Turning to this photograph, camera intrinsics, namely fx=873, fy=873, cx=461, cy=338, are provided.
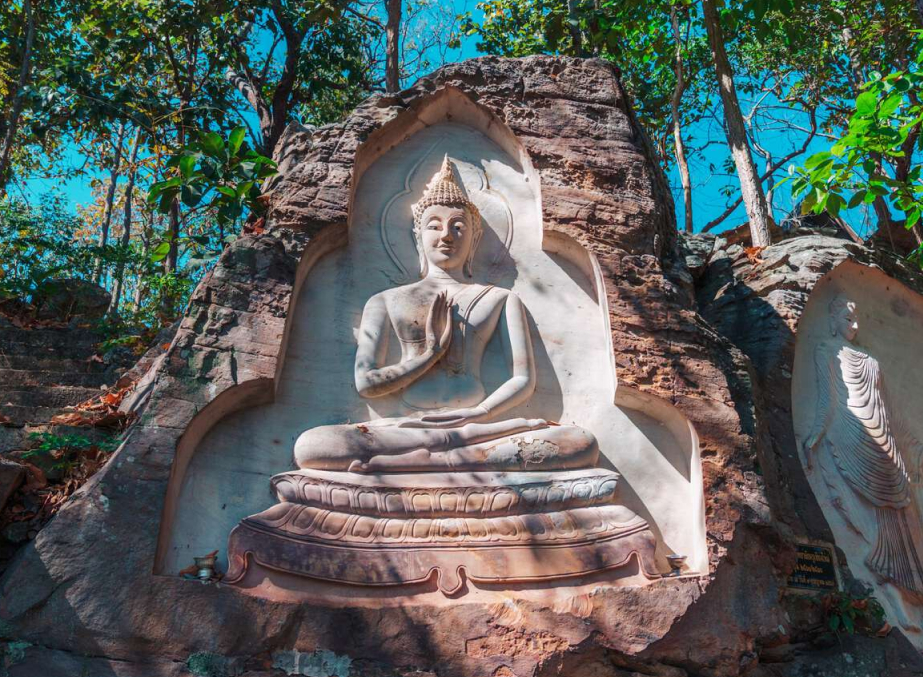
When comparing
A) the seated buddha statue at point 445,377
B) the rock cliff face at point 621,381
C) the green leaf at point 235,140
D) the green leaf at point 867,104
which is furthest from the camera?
the green leaf at point 235,140

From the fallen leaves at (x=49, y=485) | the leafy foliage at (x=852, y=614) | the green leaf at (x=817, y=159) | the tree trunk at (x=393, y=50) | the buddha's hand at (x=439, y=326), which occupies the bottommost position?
the leafy foliage at (x=852, y=614)

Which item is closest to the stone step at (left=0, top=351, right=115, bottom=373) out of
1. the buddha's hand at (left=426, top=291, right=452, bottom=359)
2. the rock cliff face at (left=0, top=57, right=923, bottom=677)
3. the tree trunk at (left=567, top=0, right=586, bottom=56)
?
the rock cliff face at (left=0, top=57, right=923, bottom=677)

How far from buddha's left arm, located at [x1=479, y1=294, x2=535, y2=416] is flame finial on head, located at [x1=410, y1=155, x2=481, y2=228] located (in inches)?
32.8

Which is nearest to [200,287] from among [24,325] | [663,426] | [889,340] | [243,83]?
[663,426]

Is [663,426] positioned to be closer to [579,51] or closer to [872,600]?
[872,600]

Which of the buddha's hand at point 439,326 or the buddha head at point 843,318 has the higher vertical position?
the buddha head at point 843,318

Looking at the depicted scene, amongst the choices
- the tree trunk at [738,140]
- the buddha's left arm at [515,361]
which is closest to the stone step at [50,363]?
the buddha's left arm at [515,361]

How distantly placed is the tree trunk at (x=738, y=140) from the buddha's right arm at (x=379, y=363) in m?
5.05

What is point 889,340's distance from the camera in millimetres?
8016

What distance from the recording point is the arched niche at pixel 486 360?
17.8 feet

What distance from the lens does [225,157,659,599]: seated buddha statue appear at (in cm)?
499

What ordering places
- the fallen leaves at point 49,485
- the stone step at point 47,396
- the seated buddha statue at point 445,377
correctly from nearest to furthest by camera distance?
the fallen leaves at point 49,485 < the seated buddha statue at point 445,377 < the stone step at point 47,396

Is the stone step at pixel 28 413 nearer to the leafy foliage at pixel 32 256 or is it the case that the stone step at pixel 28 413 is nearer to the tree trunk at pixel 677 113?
the leafy foliage at pixel 32 256

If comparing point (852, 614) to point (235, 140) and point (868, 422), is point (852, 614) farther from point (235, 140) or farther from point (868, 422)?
point (235, 140)
